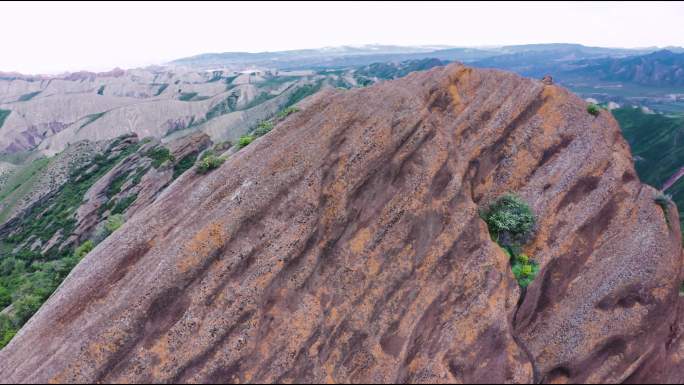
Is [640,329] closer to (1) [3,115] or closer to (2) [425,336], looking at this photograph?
(2) [425,336]

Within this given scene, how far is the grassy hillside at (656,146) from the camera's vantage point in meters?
94.4

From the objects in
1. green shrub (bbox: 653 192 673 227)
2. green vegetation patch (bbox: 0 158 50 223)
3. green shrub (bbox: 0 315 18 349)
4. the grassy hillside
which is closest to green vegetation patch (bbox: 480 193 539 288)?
green shrub (bbox: 653 192 673 227)

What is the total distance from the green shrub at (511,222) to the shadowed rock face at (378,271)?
64.1 inches

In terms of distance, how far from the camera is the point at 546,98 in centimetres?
2839

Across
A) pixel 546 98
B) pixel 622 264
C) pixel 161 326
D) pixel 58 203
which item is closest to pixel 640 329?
pixel 622 264

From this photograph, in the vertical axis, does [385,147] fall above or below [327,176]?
above

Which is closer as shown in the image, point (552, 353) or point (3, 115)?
point (552, 353)

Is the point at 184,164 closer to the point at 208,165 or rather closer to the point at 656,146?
the point at 208,165

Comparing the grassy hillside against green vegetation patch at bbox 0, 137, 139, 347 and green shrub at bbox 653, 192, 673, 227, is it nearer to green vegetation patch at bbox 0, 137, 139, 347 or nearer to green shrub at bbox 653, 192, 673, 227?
green shrub at bbox 653, 192, 673, 227

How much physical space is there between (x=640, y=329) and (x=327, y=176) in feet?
75.2

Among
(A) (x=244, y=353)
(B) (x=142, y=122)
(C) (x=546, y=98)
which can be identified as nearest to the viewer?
(A) (x=244, y=353)

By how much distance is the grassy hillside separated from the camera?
94375mm

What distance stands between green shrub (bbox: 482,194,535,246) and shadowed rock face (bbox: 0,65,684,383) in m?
1.63

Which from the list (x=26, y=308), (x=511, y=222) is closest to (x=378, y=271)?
(x=511, y=222)
